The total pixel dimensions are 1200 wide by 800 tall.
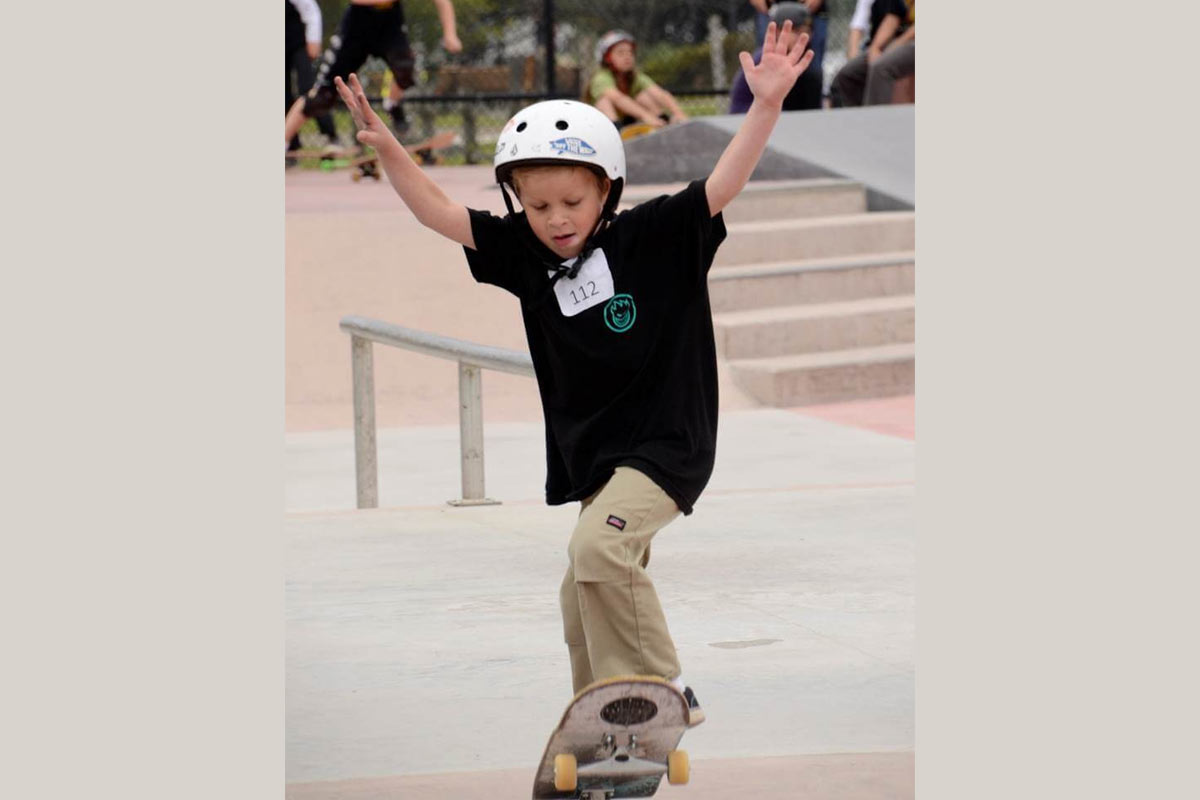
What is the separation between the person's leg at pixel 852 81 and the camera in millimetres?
17531

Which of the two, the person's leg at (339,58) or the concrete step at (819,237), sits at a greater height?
the person's leg at (339,58)

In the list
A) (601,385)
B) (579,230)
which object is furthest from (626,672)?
(579,230)

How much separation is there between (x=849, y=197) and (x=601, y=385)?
10548 mm

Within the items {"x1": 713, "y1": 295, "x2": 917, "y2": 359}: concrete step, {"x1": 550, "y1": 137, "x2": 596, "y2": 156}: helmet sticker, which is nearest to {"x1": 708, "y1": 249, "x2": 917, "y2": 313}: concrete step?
{"x1": 713, "y1": 295, "x2": 917, "y2": 359}: concrete step

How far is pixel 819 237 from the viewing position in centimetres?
1388

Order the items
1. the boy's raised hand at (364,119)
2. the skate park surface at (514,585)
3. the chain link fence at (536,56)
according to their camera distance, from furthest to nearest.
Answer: the chain link fence at (536,56) → the skate park surface at (514,585) → the boy's raised hand at (364,119)

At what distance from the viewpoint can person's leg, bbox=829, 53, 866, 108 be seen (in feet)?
57.5

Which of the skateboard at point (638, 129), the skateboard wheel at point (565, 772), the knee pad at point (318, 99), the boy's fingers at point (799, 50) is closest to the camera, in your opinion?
the skateboard wheel at point (565, 772)

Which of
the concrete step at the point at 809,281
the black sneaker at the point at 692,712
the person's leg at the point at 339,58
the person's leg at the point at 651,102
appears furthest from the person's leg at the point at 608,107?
the black sneaker at the point at 692,712

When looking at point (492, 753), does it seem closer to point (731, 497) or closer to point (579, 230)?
point (579, 230)

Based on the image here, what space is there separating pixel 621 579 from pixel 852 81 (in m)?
14.1

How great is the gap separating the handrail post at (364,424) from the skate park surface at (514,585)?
0.75 ft

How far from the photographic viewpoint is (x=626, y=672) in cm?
426

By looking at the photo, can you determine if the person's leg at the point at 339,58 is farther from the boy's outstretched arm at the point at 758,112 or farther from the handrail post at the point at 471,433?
the boy's outstretched arm at the point at 758,112
